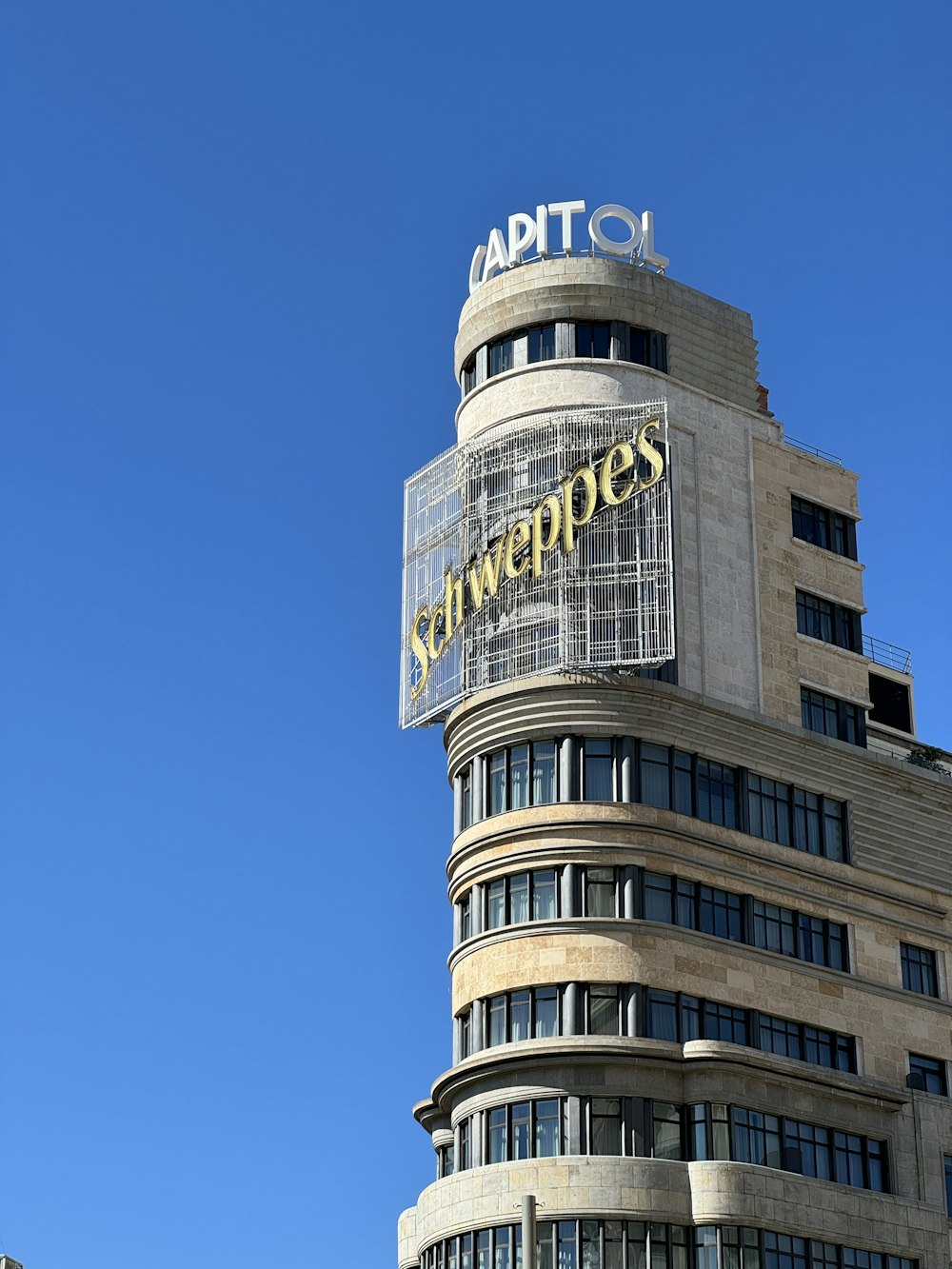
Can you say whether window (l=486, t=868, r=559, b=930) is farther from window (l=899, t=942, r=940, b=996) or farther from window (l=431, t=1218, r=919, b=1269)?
window (l=899, t=942, r=940, b=996)

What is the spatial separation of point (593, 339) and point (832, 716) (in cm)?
1933

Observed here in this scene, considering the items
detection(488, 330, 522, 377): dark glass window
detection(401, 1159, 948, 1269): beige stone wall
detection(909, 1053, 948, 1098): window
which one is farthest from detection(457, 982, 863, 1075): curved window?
detection(488, 330, 522, 377): dark glass window

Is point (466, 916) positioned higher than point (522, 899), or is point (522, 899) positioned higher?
point (466, 916)

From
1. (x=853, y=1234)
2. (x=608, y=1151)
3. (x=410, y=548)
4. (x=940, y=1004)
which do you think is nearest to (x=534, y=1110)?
(x=608, y=1151)

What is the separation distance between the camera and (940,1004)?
91938 millimetres

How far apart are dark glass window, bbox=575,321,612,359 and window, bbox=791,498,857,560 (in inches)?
439

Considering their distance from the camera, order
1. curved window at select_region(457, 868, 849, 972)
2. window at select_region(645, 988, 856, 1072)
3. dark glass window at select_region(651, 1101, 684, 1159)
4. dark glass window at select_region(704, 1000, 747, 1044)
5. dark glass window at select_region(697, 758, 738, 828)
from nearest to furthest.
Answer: dark glass window at select_region(651, 1101, 684, 1159) → window at select_region(645, 988, 856, 1072) → dark glass window at select_region(704, 1000, 747, 1044) → curved window at select_region(457, 868, 849, 972) → dark glass window at select_region(697, 758, 738, 828)

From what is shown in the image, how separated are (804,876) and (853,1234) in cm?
1457

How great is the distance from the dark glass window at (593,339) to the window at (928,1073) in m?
32.4

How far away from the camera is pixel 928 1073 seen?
90688 mm

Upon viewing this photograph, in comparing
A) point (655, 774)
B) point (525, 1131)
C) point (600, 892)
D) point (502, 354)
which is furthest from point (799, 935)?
point (502, 354)

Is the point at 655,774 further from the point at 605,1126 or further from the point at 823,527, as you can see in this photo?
the point at 823,527

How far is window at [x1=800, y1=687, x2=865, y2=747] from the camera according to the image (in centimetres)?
9331

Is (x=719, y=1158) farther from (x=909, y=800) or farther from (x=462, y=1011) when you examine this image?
(x=909, y=800)
